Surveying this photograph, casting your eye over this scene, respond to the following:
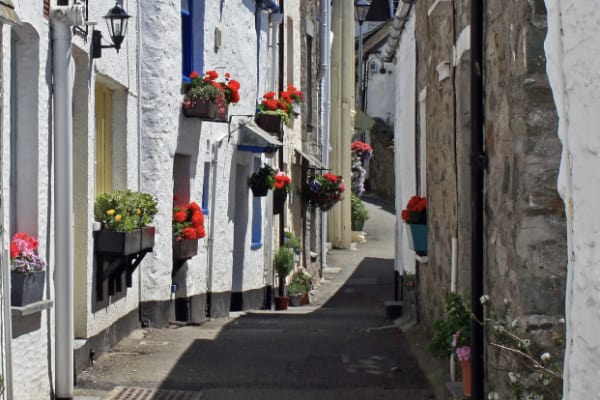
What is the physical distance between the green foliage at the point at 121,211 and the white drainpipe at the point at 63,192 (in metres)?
1.61

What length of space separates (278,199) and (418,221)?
7029 millimetres

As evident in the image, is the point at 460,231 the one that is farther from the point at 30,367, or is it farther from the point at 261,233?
the point at 261,233

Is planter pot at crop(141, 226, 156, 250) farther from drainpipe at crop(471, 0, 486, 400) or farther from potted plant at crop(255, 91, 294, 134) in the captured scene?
potted plant at crop(255, 91, 294, 134)

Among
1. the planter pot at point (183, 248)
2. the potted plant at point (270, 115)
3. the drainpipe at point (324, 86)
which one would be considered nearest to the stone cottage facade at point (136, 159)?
the planter pot at point (183, 248)

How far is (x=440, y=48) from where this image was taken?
8859 mm

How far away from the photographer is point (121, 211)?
873 cm

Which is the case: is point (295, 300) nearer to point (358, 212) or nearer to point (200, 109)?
point (200, 109)

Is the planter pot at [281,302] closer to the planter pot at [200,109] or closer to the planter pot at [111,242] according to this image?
the planter pot at [200,109]

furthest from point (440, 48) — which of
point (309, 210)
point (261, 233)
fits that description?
point (309, 210)

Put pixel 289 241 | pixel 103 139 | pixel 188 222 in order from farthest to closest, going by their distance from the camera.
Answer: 1. pixel 289 241
2. pixel 188 222
3. pixel 103 139

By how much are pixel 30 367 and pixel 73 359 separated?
40.1 inches

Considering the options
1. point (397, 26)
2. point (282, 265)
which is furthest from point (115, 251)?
point (282, 265)

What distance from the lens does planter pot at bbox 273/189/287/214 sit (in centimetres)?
1633

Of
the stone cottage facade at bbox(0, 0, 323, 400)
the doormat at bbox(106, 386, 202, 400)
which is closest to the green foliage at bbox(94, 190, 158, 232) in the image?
the stone cottage facade at bbox(0, 0, 323, 400)
